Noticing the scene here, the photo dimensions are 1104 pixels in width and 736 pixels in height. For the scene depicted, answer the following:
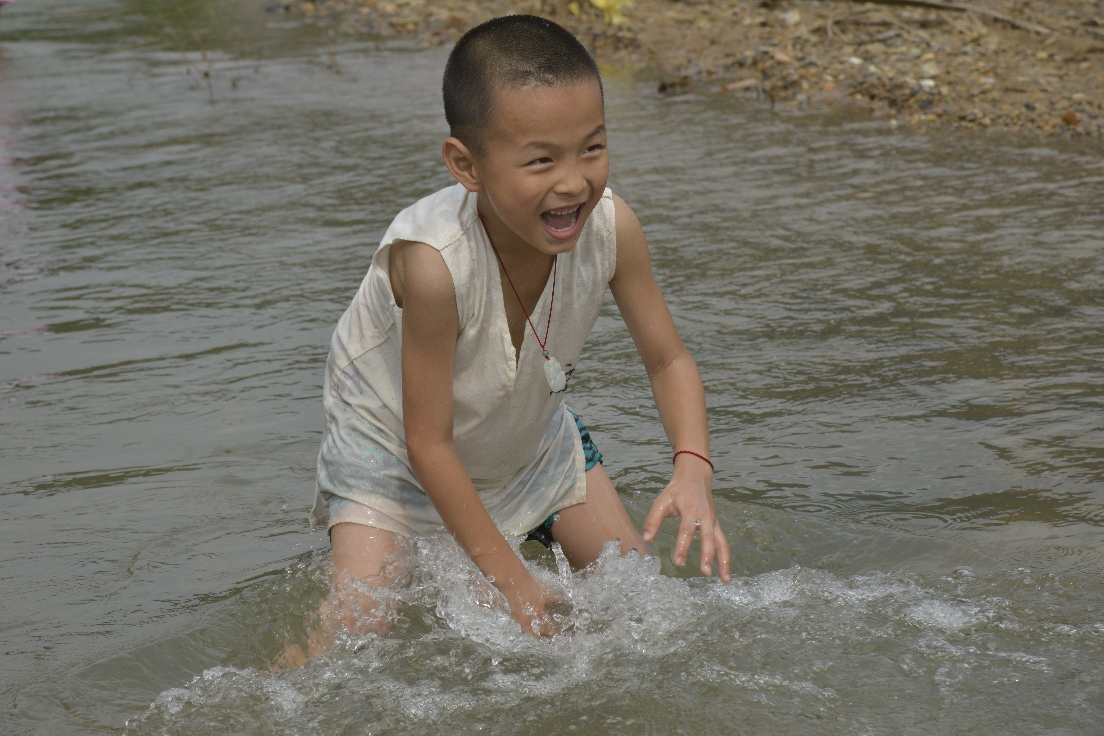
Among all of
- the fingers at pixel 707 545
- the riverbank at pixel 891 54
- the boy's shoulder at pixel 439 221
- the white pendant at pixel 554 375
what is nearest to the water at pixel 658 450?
the fingers at pixel 707 545

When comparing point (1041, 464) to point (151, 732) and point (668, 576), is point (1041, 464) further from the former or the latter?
point (151, 732)

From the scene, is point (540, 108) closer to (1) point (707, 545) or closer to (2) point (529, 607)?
(1) point (707, 545)

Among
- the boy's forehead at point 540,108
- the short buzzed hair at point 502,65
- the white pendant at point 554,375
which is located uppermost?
the short buzzed hair at point 502,65

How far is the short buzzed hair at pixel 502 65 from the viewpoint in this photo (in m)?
2.28

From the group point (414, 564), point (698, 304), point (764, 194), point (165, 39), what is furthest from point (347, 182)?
point (165, 39)

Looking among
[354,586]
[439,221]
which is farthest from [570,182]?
[354,586]

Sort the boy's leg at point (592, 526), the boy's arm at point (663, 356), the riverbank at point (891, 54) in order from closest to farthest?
the boy's arm at point (663, 356), the boy's leg at point (592, 526), the riverbank at point (891, 54)

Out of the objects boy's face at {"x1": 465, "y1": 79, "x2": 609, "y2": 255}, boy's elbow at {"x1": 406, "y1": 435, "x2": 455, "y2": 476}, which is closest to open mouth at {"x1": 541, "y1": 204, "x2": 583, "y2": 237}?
boy's face at {"x1": 465, "y1": 79, "x2": 609, "y2": 255}

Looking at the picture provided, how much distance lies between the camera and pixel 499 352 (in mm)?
2613

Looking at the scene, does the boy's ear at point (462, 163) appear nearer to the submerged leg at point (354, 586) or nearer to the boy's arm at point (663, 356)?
the boy's arm at point (663, 356)

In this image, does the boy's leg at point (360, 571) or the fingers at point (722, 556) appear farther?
the boy's leg at point (360, 571)

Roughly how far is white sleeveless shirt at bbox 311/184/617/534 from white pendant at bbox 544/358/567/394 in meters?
0.04

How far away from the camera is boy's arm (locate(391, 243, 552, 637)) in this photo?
8.03ft

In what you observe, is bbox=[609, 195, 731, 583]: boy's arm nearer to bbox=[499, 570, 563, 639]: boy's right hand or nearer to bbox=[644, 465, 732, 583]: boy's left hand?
bbox=[644, 465, 732, 583]: boy's left hand
